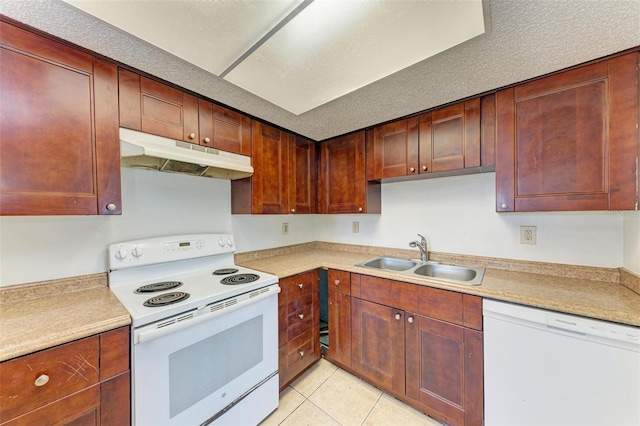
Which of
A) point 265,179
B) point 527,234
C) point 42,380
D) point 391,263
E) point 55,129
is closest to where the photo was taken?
point 42,380


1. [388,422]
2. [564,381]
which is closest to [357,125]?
[564,381]

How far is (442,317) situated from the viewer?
1.45 meters

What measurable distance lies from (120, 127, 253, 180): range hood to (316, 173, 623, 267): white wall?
136 centimetres

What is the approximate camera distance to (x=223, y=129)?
5.52 ft

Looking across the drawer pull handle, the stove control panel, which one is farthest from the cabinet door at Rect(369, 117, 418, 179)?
the drawer pull handle

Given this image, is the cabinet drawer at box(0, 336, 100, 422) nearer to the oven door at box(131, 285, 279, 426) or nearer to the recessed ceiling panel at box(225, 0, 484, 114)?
the oven door at box(131, 285, 279, 426)

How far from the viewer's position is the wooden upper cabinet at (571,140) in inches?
45.6

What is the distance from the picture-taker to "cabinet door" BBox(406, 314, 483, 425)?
1.35 meters

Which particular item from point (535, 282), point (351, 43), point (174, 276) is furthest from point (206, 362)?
point (535, 282)

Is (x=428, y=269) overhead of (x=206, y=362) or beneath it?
overhead

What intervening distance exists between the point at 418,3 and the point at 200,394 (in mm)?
1978

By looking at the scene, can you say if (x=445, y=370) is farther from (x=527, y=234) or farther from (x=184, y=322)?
(x=184, y=322)

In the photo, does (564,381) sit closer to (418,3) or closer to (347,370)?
(347,370)

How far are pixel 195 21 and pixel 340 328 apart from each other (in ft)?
6.95
